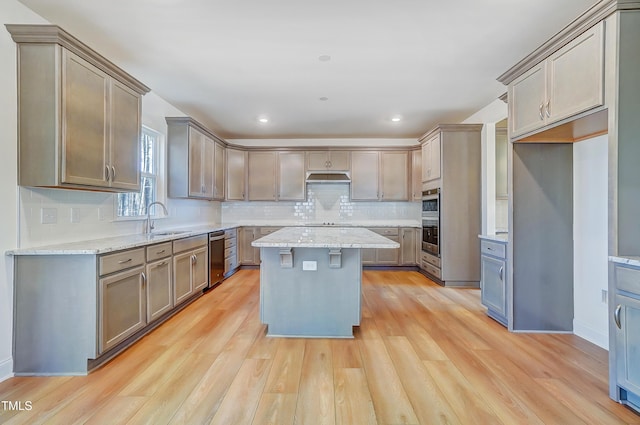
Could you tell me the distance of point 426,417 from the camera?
1.68 meters

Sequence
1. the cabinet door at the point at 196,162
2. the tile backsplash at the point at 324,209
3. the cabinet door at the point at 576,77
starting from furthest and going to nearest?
1. the tile backsplash at the point at 324,209
2. the cabinet door at the point at 196,162
3. the cabinet door at the point at 576,77

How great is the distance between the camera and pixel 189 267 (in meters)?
3.60

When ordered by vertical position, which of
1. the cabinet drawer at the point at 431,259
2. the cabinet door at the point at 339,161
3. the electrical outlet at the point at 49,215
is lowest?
the cabinet drawer at the point at 431,259

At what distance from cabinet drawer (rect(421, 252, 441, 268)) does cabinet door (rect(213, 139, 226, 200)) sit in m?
3.71

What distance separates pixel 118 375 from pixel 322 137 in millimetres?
5113

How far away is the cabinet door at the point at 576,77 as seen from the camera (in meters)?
1.94

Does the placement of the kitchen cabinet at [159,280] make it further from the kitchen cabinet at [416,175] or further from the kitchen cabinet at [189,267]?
the kitchen cabinet at [416,175]

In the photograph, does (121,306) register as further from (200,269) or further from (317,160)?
(317,160)

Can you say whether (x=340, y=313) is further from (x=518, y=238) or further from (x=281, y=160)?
(x=281, y=160)

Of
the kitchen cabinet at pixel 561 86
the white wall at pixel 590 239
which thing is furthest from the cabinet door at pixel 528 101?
the white wall at pixel 590 239

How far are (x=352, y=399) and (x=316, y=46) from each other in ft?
9.18

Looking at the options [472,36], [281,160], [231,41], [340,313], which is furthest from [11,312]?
[281,160]

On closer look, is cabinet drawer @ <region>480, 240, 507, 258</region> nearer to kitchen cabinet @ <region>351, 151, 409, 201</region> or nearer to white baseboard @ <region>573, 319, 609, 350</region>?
white baseboard @ <region>573, 319, 609, 350</region>

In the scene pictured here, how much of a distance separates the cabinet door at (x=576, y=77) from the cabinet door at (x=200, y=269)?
12.5ft
